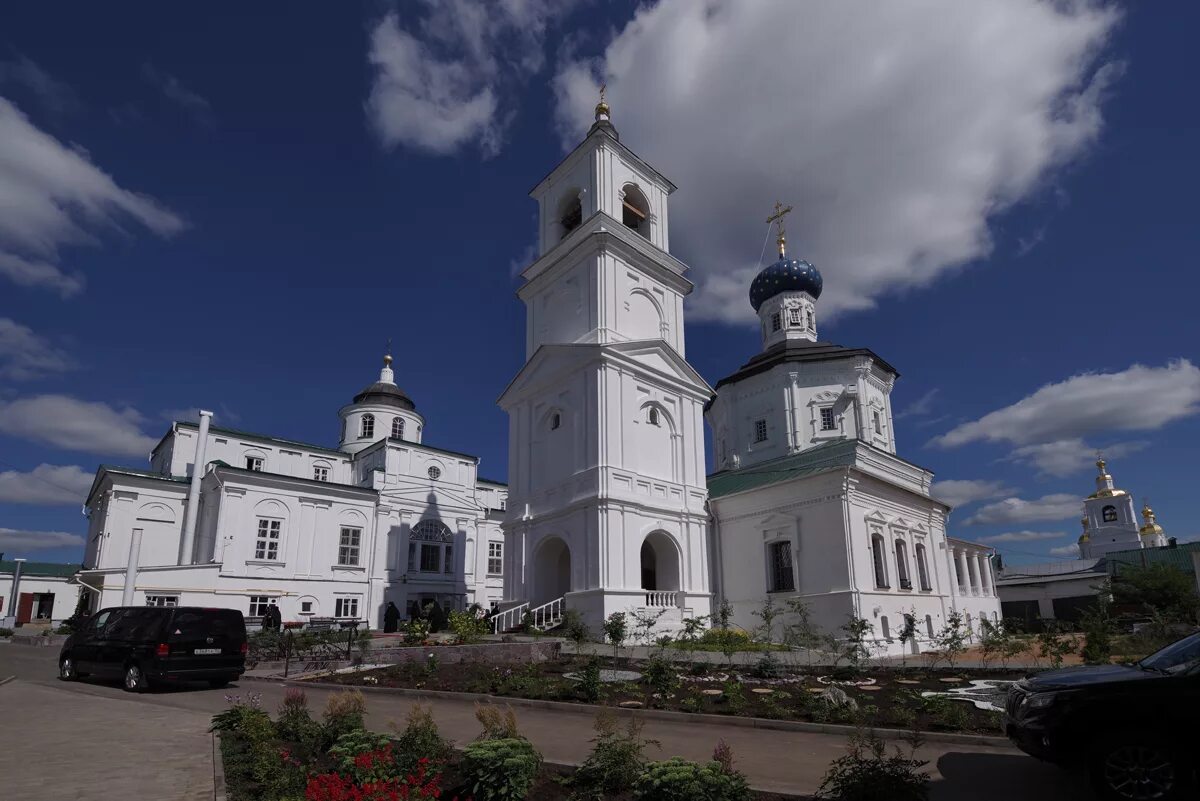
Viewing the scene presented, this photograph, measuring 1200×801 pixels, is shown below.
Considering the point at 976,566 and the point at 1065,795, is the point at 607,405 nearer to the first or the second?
the point at 1065,795

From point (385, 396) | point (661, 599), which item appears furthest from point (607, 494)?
point (385, 396)

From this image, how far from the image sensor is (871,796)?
5.10m

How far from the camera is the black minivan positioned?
477 inches

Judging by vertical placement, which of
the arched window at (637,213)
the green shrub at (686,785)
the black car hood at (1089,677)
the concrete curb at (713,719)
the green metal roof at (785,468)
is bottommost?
the concrete curb at (713,719)

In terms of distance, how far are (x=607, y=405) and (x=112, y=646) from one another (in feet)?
49.0

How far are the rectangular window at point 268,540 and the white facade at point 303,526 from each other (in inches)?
2.2

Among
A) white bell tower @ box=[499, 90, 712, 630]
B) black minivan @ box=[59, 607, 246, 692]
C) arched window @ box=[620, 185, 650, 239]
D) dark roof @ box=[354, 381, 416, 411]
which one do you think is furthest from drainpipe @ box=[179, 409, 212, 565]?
arched window @ box=[620, 185, 650, 239]

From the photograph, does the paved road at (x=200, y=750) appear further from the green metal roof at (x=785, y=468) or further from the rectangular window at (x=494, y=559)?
the rectangular window at (x=494, y=559)

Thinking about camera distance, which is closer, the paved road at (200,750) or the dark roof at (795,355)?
the paved road at (200,750)

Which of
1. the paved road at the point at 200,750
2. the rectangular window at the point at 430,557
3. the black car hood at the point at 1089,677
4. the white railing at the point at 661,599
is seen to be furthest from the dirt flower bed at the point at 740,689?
the rectangular window at the point at 430,557

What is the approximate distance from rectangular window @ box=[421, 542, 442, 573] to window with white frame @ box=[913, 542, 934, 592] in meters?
24.7

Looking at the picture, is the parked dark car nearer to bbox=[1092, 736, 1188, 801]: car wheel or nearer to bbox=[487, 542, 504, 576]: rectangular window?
bbox=[1092, 736, 1188, 801]: car wheel

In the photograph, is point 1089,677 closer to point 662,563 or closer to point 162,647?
point 162,647

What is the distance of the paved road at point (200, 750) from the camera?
5891 millimetres
